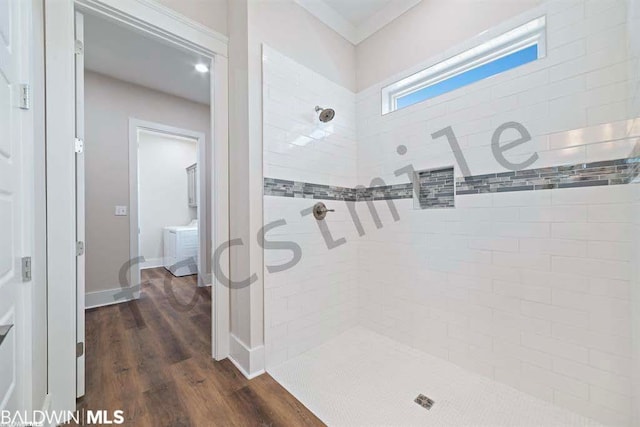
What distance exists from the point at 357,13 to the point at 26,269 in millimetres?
2782

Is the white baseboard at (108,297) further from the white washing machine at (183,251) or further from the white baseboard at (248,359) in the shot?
the white baseboard at (248,359)

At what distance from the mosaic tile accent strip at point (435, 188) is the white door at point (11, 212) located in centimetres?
217

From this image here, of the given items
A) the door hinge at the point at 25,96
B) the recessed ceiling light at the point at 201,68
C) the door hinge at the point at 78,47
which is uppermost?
the recessed ceiling light at the point at 201,68

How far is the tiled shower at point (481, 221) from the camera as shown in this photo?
1.26 meters

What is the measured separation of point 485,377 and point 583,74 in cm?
182

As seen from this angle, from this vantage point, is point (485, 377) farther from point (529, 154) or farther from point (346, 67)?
point (346, 67)

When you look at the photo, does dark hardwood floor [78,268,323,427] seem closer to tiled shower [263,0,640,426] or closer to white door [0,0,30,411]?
tiled shower [263,0,640,426]

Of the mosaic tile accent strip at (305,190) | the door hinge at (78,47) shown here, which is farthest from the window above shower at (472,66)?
the door hinge at (78,47)

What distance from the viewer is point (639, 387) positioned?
1.12 m

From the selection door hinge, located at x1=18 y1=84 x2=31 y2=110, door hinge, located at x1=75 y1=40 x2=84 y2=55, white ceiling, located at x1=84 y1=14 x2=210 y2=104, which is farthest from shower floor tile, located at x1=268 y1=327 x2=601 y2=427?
white ceiling, located at x1=84 y1=14 x2=210 y2=104

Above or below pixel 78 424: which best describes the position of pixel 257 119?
above

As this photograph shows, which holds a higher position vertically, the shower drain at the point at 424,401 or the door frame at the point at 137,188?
the door frame at the point at 137,188

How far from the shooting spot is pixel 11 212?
925 mm

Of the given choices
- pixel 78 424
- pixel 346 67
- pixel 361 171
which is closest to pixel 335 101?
pixel 346 67
